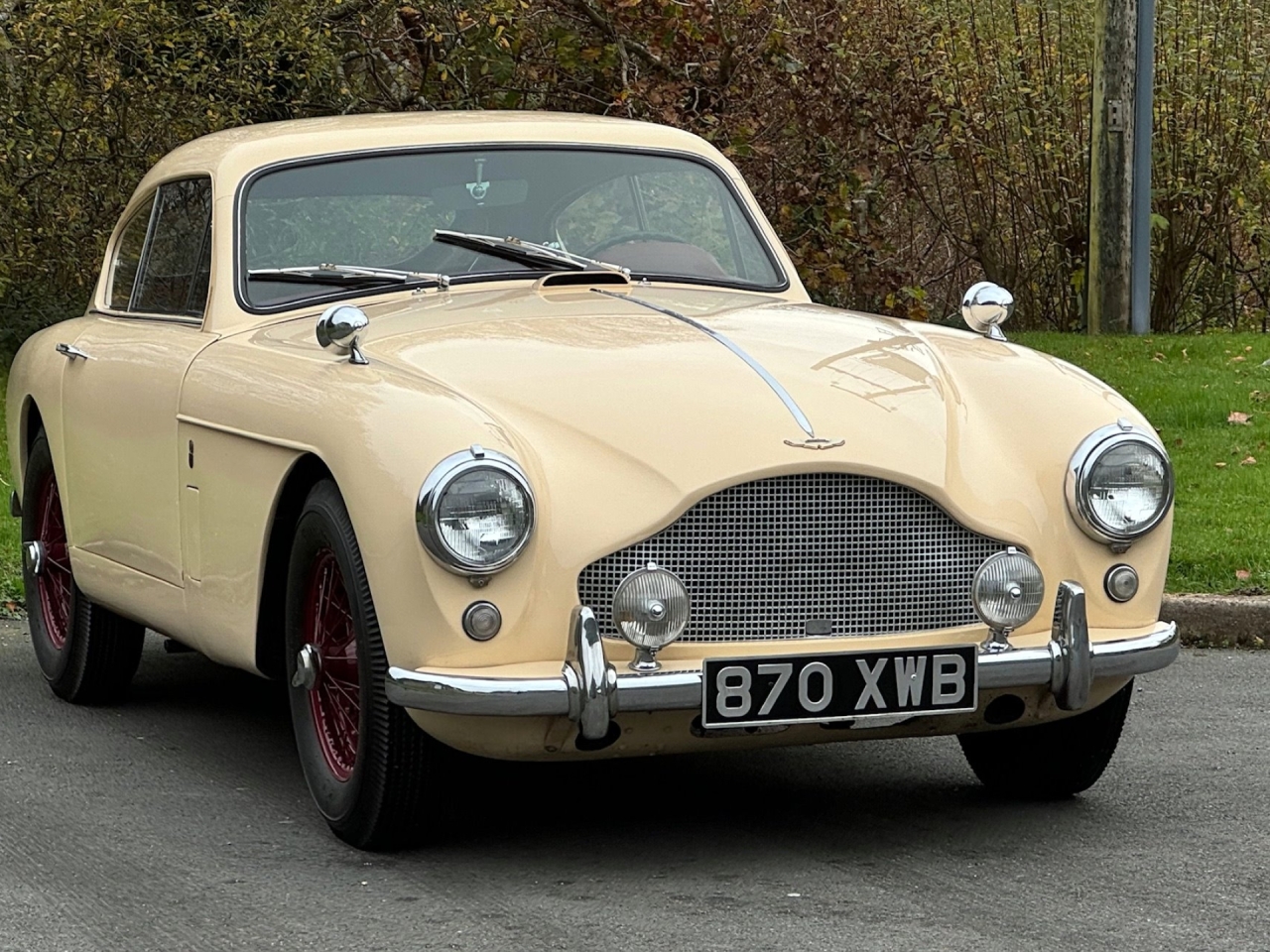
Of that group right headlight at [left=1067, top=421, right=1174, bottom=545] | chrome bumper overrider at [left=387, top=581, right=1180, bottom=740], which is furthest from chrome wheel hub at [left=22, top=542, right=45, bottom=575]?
right headlight at [left=1067, top=421, right=1174, bottom=545]

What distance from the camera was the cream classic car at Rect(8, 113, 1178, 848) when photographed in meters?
4.28

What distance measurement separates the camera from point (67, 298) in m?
13.8

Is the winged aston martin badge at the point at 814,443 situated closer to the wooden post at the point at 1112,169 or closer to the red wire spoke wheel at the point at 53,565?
the red wire spoke wheel at the point at 53,565

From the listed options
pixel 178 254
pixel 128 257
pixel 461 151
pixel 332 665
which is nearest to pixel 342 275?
pixel 461 151

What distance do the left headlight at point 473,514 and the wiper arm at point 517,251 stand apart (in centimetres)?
163

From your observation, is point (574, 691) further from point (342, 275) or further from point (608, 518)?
point (342, 275)

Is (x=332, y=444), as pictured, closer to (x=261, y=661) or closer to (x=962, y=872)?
(x=261, y=661)

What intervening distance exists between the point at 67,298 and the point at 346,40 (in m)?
2.46

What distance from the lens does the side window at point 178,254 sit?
5.99 metres

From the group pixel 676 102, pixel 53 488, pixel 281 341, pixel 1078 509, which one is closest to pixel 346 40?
pixel 676 102

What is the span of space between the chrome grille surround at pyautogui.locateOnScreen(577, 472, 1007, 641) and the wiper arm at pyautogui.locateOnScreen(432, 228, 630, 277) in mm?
1539

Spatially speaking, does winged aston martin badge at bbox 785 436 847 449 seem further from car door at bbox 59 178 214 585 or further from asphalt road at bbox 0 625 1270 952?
car door at bbox 59 178 214 585

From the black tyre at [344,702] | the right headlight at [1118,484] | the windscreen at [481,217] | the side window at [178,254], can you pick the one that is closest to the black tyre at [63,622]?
the side window at [178,254]

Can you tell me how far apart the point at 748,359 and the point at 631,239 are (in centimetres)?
135
